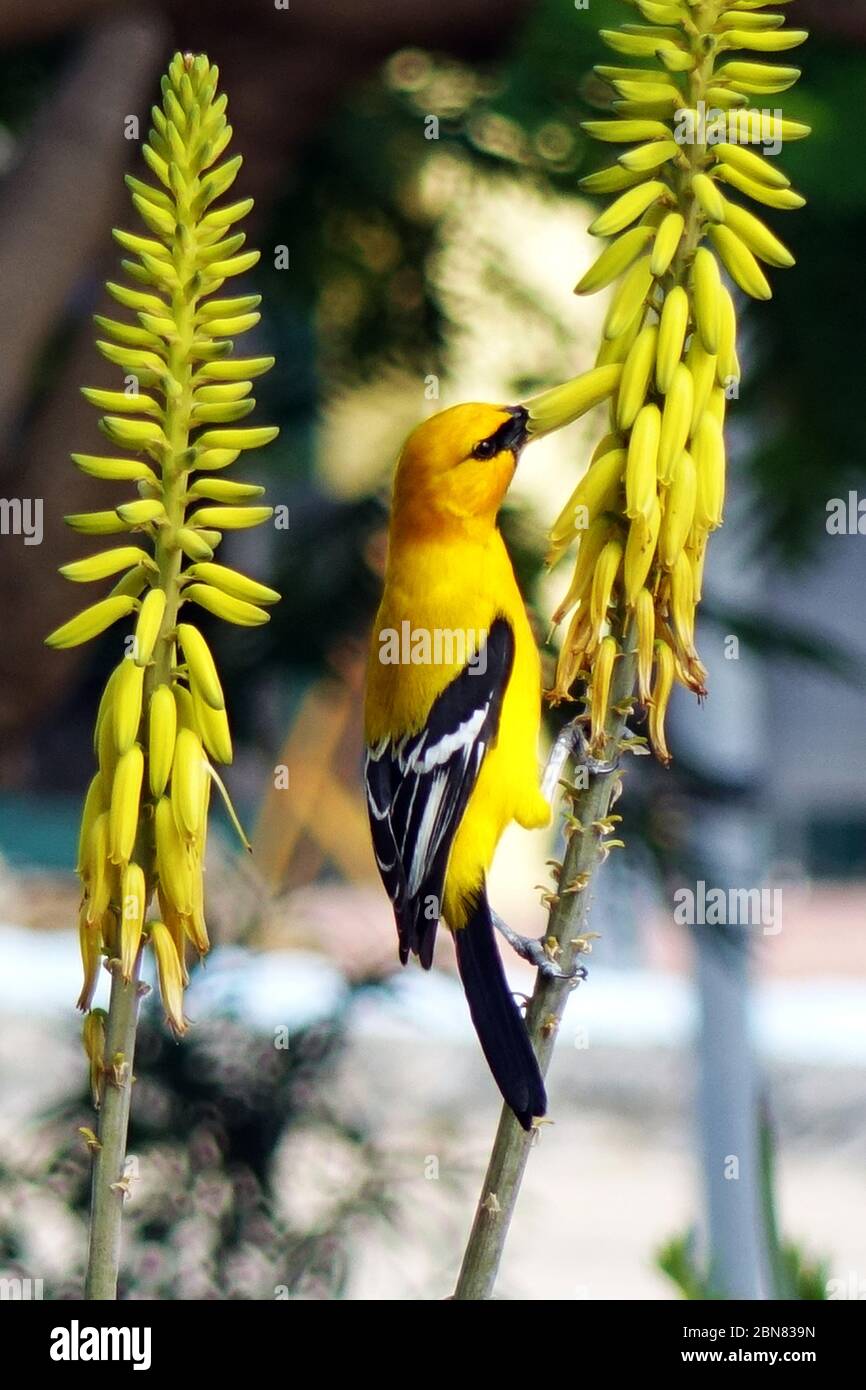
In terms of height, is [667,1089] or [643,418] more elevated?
[667,1089]

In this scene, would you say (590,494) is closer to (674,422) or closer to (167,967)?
(674,422)

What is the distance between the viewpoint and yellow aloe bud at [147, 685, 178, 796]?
0.37 metres

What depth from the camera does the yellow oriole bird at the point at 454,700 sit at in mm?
461

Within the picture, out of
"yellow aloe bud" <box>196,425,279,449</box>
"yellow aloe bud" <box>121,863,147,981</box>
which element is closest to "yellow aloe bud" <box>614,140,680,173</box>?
"yellow aloe bud" <box>196,425,279,449</box>

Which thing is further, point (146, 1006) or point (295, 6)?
point (295, 6)

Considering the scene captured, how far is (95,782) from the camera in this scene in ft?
1.32

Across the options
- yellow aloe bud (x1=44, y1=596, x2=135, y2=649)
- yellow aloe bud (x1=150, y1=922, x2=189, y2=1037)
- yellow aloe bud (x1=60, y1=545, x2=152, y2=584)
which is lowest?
yellow aloe bud (x1=150, y1=922, x2=189, y2=1037)

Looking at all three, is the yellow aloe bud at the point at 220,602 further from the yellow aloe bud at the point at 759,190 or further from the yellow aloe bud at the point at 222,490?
the yellow aloe bud at the point at 759,190

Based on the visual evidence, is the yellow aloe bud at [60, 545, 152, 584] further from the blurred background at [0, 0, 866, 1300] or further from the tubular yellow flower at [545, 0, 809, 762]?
the blurred background at [0, 0, 866, 1300]

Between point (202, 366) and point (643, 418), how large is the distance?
0.11 metres

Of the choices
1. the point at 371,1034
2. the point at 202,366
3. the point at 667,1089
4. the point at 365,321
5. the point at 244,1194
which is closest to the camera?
the point at 202,366

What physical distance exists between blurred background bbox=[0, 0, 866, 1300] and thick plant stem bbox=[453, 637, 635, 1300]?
802mm

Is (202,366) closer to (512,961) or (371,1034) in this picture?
(371,1034)
